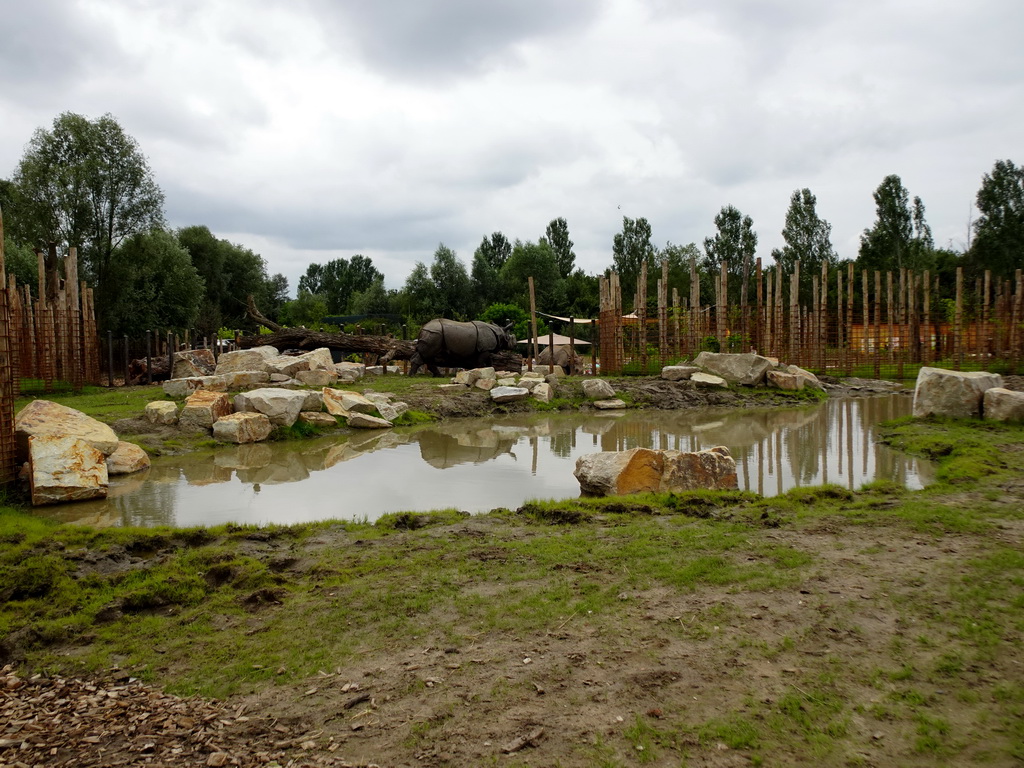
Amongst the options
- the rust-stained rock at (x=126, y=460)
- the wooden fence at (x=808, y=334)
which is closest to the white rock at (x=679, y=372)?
the wooden fence at (x=808, y=334)

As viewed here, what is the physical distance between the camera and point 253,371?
18.7 metres

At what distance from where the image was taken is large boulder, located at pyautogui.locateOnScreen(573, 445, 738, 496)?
803 cm

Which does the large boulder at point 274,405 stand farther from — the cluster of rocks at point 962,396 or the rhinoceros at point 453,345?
the cluster of rocks at point 962,396

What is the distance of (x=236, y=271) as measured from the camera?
48.6m

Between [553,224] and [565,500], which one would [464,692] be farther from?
[553,224]

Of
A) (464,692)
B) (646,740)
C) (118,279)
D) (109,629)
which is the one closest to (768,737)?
(646,740)

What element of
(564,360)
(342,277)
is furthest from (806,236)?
(342,277)

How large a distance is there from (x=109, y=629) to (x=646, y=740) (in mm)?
3452

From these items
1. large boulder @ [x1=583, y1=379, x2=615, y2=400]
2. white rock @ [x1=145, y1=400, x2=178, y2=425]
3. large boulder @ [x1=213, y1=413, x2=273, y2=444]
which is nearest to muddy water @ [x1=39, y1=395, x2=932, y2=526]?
large boulder @ [x1=213, y1=413, x2=273, y2=444]

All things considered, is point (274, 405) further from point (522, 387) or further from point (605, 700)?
point (605, 700)

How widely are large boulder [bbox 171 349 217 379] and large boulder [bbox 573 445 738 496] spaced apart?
692 inches

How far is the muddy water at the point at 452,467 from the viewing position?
812 centimetres

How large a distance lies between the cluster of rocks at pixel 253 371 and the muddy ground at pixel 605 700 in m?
14.0

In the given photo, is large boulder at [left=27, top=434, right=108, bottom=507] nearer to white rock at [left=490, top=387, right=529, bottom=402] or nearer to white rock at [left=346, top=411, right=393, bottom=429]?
white rock at [left=346, top=411, right=393, bottom=429]
